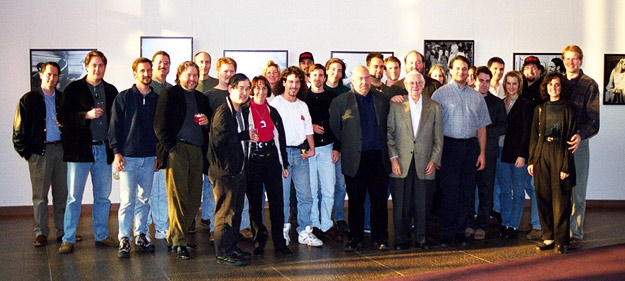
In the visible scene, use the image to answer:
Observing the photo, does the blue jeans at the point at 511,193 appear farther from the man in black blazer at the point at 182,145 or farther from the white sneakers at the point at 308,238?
the man in black blazer at the point at 182,145

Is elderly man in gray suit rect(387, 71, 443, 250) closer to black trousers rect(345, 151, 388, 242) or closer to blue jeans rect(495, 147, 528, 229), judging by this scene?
black trousers rect(345, 151, 388, 242)

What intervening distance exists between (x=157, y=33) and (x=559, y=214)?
16.4 ft

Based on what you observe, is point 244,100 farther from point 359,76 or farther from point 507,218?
point 507,218

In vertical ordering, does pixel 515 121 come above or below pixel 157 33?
below

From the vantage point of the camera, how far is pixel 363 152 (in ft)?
19.5

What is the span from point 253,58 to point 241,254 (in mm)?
3378

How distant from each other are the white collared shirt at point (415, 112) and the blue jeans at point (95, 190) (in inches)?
110

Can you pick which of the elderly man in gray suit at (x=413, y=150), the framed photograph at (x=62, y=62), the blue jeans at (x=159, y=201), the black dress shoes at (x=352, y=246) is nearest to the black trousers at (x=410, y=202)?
the elderly man in gray suit at (x=413, y=150)

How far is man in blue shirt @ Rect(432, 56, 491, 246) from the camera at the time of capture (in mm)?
6129

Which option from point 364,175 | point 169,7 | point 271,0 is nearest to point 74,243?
point 364,175

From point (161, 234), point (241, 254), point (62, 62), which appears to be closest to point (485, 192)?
point (241, 254)

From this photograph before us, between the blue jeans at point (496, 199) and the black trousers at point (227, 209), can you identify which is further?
the blue jeans at point (496, 199)

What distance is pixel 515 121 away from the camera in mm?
6664

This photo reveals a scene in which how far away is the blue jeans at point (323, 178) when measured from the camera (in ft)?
20.7
